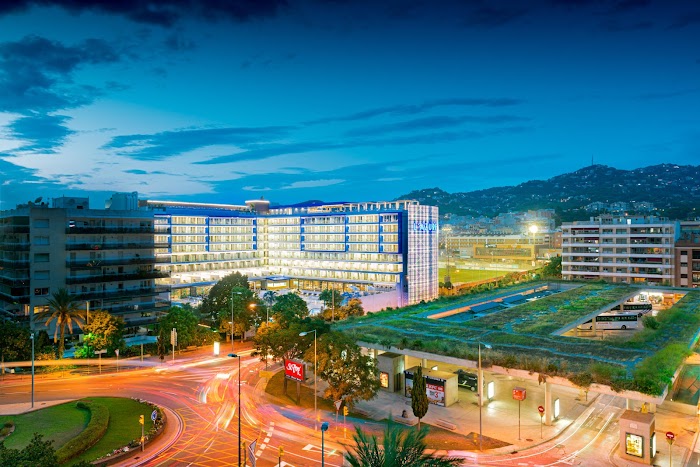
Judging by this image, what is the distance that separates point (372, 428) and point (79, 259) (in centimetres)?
6111

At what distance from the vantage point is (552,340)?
177 feet

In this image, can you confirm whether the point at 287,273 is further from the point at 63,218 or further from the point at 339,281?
the point at 63,218

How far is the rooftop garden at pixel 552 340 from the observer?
4131 cm

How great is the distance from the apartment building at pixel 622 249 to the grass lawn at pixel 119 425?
119 metres

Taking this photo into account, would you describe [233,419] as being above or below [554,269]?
below

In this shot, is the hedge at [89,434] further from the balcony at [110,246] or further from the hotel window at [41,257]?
the balcony at [110,246]

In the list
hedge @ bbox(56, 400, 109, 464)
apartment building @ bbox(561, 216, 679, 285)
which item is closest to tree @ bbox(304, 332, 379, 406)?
hedge @ bbox(56, 400, 109, 464)

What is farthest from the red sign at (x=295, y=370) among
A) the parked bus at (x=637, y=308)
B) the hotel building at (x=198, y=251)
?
the parked bus at (x=637, y=308)

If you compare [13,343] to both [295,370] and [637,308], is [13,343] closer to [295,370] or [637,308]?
[295,370]

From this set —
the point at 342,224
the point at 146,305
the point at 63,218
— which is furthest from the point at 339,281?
the point at 63,218

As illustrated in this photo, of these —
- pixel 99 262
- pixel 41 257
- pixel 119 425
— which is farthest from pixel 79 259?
pixel 119 425

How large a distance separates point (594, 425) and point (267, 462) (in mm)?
30205

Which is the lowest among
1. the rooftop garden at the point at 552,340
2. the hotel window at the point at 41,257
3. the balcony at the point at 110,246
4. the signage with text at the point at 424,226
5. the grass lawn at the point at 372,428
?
the grass lawn at the point at 372,428

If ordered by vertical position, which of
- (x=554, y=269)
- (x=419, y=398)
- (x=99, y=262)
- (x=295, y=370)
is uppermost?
(x=99, y=262)
